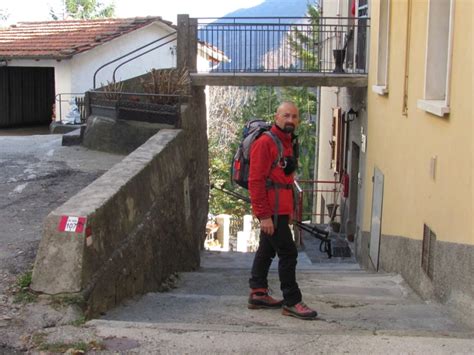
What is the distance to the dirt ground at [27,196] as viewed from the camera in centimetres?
440

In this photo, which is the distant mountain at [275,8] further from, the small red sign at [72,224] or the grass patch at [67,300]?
the grass patch at [67,300]

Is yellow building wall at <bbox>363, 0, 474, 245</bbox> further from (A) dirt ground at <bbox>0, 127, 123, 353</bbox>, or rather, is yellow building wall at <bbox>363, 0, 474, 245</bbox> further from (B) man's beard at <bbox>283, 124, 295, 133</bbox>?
(A) dirt ground at <bbox>0, 127, 123, 353</bbox>

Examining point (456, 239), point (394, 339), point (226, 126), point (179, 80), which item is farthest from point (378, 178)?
point (226, 126)

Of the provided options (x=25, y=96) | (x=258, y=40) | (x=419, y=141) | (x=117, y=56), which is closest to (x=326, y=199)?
(x=258, y=40)

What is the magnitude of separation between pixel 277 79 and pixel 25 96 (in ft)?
43.5

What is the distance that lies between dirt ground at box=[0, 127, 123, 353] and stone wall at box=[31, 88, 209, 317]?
325mm

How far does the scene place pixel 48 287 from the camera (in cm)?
467

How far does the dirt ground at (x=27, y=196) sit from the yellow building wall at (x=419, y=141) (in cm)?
346

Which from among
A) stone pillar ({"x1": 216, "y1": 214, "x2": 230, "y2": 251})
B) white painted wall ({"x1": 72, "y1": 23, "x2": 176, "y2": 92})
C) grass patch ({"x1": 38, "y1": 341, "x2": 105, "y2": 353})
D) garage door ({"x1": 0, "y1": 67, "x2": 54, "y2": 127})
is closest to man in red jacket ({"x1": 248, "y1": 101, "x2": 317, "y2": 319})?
grass patch ({"x1": 38, "y1": 341, "x2": 105, "y2": 353})

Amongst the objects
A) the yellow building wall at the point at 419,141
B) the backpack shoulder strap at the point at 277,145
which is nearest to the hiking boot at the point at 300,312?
the backpack shoulder strap at the point at 277,145

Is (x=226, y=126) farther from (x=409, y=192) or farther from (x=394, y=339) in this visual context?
(x=394, y=339)

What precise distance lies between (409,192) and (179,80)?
511 cm

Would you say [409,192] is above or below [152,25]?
below

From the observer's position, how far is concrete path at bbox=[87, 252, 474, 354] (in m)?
4.11
